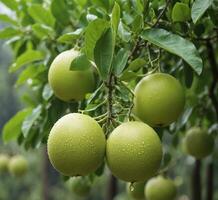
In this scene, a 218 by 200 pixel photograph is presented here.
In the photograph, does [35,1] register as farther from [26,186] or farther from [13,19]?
[26,186]

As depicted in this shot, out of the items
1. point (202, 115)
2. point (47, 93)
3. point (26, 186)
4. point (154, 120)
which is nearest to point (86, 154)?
point (154, 120)

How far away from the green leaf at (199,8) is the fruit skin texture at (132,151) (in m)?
0.32

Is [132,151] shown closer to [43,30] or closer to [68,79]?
[68,79]

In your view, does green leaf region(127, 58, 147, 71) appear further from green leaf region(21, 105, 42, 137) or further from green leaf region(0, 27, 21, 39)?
green leaf region(0, 27, 21, 39)

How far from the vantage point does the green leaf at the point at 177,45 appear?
3.74ft

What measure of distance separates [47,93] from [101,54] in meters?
0.61

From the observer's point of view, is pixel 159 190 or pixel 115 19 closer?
pixel 115 19

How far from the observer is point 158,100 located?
1180 millimetres

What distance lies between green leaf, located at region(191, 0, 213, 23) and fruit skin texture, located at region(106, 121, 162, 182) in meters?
0.32

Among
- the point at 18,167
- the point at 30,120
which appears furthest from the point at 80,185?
the point at 18,167

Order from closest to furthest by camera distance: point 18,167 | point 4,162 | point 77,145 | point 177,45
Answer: point 77,145 → point 177,45 → point 18,167 → point 4,162

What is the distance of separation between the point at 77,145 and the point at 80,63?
264 millimetres

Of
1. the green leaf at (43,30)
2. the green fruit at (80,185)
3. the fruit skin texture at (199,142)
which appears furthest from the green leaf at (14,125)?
the fruit skin texture at (199,142)

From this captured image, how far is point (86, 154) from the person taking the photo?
107 cm
